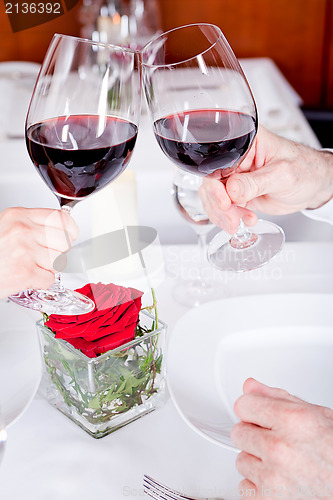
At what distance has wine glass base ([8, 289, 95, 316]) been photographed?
64 centimetres

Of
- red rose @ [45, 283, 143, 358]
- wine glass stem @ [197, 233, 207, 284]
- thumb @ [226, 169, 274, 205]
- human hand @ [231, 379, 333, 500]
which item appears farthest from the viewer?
wine glass stem @ [197, 233, 207, 284]

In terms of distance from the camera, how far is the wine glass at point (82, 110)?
23.8 inches

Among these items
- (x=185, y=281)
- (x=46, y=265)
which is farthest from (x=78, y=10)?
(x=46, y=265)

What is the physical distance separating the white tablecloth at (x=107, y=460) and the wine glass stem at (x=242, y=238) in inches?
11.0

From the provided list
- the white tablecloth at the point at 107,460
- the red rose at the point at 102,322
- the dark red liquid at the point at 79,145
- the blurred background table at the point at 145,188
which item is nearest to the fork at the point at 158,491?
the white tablecloth at the point at 107,460

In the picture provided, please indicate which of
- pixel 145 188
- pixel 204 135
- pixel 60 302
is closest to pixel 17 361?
pixel 60 302

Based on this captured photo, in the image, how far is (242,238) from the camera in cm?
88

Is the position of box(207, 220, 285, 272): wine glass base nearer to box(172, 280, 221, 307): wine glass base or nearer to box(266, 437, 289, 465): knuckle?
box(172, 280, 221, 307): wine glass base

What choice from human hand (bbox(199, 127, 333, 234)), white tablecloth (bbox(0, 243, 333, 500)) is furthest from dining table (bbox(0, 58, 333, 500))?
human hand (bbox(199, 127, 333, 234))

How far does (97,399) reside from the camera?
629 millimetres

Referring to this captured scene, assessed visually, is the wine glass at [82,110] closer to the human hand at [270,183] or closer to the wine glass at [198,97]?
the wine glass at [198,97]

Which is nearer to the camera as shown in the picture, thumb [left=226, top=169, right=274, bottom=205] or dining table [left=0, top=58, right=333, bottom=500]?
dining table [left=0, top=58, right=333, bottom=500]

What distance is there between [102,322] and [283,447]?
0.22 m

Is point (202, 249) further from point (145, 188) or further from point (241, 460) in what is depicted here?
point (241, 460)
